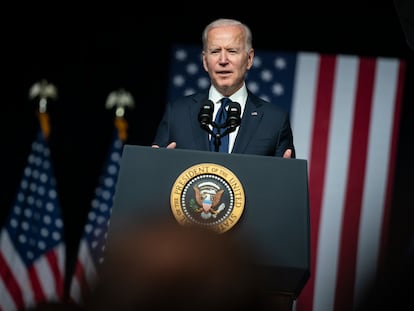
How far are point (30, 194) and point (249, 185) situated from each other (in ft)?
11.5

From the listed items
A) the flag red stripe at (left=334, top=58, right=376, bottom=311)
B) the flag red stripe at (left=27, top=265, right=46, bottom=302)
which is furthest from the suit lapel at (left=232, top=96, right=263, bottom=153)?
the flag red stripe at (left=27, top=265, right=46, bottom=302)

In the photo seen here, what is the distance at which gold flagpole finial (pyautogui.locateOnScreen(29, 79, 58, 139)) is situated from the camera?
16.9ft

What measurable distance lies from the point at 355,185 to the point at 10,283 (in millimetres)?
2326

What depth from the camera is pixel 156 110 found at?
5.30 m

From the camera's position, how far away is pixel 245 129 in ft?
7.36

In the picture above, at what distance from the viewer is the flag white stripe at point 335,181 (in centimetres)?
440

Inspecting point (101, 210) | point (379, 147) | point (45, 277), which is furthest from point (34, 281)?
point (379, 147)

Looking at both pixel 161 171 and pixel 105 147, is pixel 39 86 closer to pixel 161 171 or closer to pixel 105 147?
pixel 105 147

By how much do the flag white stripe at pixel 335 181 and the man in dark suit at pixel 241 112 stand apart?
86.8 inches

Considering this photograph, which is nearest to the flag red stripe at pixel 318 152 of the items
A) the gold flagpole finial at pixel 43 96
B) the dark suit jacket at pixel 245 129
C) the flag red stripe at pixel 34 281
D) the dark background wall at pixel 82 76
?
the dark background wall at pixel 82 76

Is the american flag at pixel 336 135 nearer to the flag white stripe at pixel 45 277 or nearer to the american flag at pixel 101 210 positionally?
the american flag at pixel 101 210

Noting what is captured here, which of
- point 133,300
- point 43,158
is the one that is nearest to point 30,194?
point 43,158

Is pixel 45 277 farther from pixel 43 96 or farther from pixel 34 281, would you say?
pixel 43 96

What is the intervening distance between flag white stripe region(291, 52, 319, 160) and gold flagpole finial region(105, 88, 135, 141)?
1222 mm
